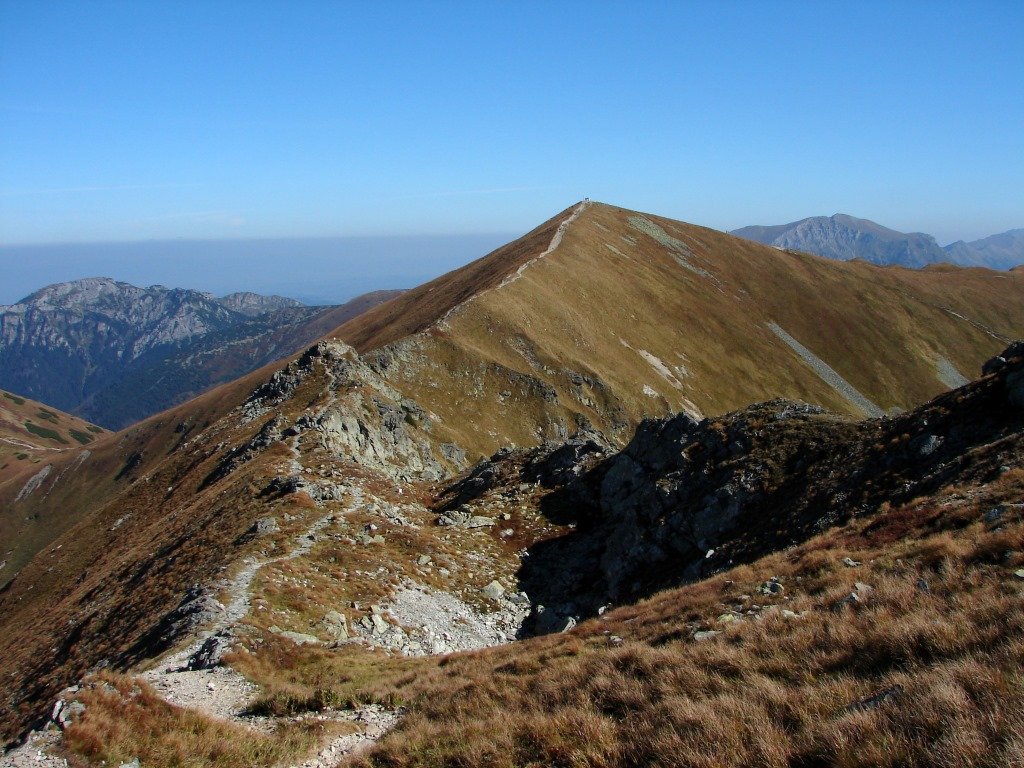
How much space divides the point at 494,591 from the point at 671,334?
95.5m

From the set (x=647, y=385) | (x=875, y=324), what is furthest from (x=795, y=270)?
(x=647, y=385)

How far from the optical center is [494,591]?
30.5 metres

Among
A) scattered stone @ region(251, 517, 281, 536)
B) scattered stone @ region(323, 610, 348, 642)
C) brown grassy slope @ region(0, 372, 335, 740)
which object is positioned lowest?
brown grassy slope @ region(0, 372, 335, 740)

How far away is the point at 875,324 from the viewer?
15650cm

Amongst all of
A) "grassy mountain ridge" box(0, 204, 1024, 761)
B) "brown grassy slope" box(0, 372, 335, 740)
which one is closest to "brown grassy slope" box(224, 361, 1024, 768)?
"grassy mountain ridge" box(0, 204, 1024, 761)

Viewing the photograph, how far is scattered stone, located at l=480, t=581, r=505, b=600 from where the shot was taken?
A: 30250 mm

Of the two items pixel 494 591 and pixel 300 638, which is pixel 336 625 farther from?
pixel 494 591

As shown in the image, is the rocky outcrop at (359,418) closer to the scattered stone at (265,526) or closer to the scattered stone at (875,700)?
the scattered stone at (265,526)

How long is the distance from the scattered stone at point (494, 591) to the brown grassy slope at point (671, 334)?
37183 millimetres

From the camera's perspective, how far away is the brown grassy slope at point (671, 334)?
256 feet

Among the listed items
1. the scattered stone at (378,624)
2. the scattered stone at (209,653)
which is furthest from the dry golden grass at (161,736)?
the scattered stone at (378,624)

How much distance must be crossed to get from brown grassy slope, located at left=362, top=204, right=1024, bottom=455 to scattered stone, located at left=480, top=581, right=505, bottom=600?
122 feet

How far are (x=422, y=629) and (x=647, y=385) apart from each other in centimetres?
7626

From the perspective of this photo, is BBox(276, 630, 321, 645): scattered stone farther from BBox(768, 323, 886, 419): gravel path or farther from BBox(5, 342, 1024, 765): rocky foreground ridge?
BBox(768, 323, 886, 419): gravel path
